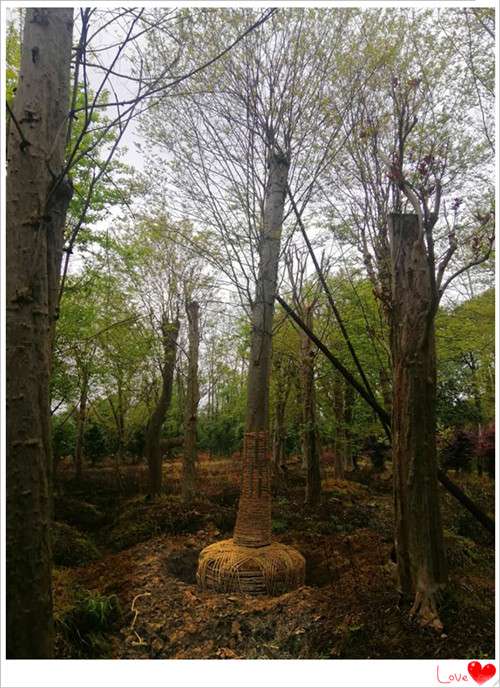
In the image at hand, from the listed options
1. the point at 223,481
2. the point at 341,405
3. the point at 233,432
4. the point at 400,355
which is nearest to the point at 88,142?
the point at 400,355

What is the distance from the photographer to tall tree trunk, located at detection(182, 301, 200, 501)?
28.2 ft

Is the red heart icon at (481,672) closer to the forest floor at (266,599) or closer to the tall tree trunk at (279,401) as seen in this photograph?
the forest floor at (266,599)

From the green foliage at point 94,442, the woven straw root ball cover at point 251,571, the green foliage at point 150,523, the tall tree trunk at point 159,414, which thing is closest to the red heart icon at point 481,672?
the woven straw root ball cover at point 251,571

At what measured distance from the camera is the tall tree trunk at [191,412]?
8.60 metres

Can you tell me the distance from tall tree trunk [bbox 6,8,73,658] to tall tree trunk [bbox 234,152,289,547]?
8.33 feet

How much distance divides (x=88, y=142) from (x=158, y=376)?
5.96 metres

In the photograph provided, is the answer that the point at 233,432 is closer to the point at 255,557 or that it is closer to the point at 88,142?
the point at 88,142

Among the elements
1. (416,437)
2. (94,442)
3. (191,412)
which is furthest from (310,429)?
(94,442)

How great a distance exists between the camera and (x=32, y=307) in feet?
5.45

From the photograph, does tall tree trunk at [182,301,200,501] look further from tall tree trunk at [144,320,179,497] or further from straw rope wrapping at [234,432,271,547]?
straw rope wrapping at [234,432,271,547]

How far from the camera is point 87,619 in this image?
9.64 feet

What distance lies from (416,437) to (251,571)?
174 centimetres

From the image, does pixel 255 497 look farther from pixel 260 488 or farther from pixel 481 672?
pixel 481 672

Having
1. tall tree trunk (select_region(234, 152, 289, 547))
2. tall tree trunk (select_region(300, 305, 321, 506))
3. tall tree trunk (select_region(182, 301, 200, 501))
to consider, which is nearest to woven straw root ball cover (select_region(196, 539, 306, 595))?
tall tree trunk (select_region(234, 152, 289, 547))
